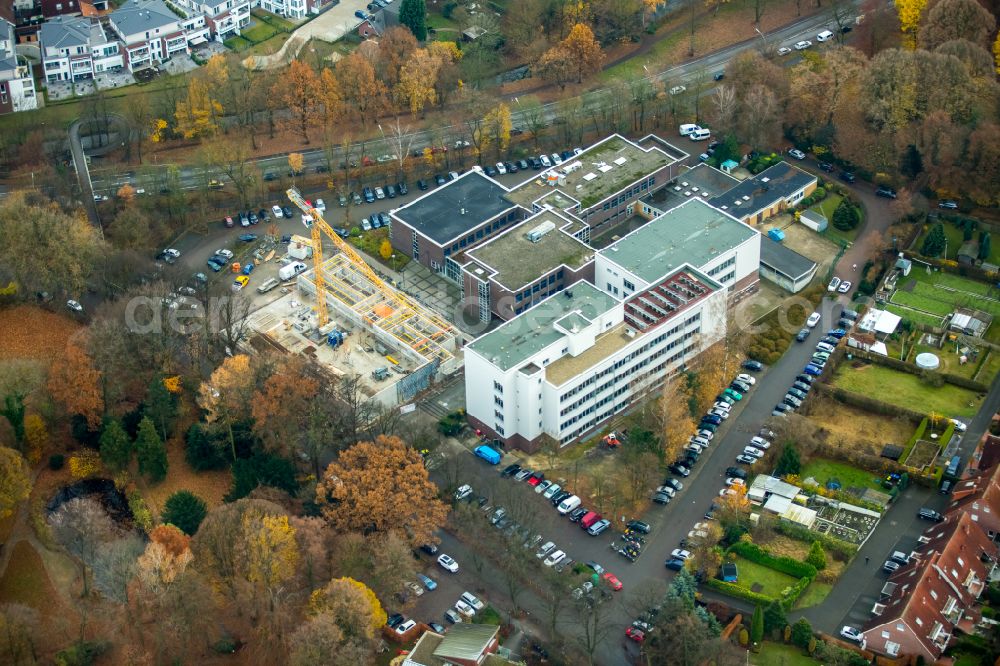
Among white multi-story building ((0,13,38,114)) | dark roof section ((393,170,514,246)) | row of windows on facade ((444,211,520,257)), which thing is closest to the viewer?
row of windows on facade ((444,211,520,257))

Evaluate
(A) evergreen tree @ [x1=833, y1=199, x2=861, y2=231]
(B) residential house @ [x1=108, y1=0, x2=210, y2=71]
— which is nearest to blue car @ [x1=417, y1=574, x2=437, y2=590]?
(A) evergreen tree @ [x1=833, y1=199, x2=861, y2=231]

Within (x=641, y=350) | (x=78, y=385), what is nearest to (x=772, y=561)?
(x=641, y=350)

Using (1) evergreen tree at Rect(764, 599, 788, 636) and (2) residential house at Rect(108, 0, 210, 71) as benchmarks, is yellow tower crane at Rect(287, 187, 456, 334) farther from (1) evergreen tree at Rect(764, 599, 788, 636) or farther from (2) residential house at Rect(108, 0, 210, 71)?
(2) residential house at Rect(108, 0, 210, 71)

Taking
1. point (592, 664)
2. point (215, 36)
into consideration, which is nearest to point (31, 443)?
point (592, 664)

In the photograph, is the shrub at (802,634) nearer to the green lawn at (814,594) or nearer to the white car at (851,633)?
the white car at (851,633)

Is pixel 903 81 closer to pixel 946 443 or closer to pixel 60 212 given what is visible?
pixel 946 443

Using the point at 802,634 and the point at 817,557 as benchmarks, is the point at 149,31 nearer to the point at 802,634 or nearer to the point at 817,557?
the point at 817,557
